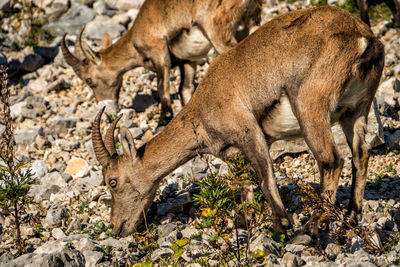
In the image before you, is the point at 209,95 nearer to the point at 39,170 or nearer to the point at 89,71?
the point at 39,170

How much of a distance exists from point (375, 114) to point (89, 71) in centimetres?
624

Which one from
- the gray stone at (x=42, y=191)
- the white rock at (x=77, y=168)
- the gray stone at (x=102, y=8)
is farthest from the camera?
the gray stone at (x=102, y=8)

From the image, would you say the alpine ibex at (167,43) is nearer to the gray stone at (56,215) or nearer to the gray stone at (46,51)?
the gray stone at (46,51)

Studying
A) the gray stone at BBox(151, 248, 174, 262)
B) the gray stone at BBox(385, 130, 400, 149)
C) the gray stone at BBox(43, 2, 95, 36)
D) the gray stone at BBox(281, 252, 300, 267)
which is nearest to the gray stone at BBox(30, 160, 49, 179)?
the gray stone at BBox(151, 248, 174, 262)

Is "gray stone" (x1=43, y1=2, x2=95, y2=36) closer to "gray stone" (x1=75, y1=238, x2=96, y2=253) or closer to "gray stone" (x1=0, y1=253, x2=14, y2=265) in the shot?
"gray stone" (x1=75, y1=238, x2=96, y2=253)

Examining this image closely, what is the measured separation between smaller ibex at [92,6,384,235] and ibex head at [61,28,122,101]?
4.28 meters

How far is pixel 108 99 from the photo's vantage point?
440 inches

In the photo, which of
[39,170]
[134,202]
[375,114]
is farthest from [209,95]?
[39,170]

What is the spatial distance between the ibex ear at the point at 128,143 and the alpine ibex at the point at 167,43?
273 cm

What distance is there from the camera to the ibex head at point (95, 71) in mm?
11141

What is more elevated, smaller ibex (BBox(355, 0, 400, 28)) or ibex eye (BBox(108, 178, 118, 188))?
ibex eye (BBox(108, 178, 118, 188))

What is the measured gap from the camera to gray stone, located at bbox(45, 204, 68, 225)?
708 cm

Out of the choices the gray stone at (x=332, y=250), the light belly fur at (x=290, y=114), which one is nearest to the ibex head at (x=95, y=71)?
the light belly fur at (x=290, y=114)

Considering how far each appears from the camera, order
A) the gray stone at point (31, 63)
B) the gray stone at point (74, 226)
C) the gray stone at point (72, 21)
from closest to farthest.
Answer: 1. the gray stone at point (74, 226)
2. the gray stone at point (31, 63)
3. the gray stone at point (72, 21)
